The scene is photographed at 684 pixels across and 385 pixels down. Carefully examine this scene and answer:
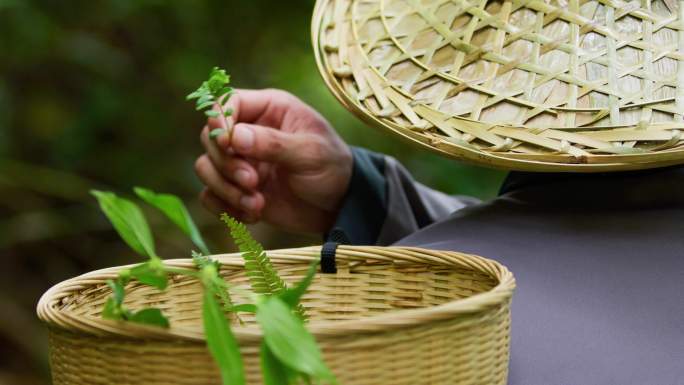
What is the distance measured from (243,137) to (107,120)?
1.33 m

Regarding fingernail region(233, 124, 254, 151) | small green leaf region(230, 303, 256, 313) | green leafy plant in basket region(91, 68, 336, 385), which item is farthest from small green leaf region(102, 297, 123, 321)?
fingernail region(233, 124, 254, 151)

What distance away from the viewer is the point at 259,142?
40.6 inches

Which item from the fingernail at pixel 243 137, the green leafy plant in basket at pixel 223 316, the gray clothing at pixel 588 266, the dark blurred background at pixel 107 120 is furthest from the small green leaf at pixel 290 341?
the dark blurred background at pixel 107 120

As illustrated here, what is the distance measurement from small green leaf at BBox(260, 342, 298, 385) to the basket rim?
Answer: 0.08 ft

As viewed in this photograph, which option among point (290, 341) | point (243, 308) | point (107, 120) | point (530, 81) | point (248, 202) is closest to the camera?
point (290, 341)

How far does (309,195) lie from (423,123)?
1.35 feet

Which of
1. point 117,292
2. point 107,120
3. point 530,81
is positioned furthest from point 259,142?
point 107,120

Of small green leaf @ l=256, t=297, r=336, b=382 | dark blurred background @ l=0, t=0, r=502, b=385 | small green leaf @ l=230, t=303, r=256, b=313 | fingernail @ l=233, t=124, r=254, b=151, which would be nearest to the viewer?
small green leaf @ l=256, t=297, r=336, b=382

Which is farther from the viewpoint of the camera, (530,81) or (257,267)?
(530,81)

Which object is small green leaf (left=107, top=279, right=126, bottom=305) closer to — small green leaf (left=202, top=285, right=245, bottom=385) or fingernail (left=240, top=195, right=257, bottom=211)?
small green leaf (left=202, top=285, right=245, bottom=385)

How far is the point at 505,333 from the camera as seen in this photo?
1.89 feet

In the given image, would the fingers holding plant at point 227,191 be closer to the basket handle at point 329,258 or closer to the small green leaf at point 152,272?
the basket handle at point 329,258

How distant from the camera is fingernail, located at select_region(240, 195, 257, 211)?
1127 mm

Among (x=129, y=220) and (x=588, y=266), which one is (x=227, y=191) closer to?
(x=588, y=266)
